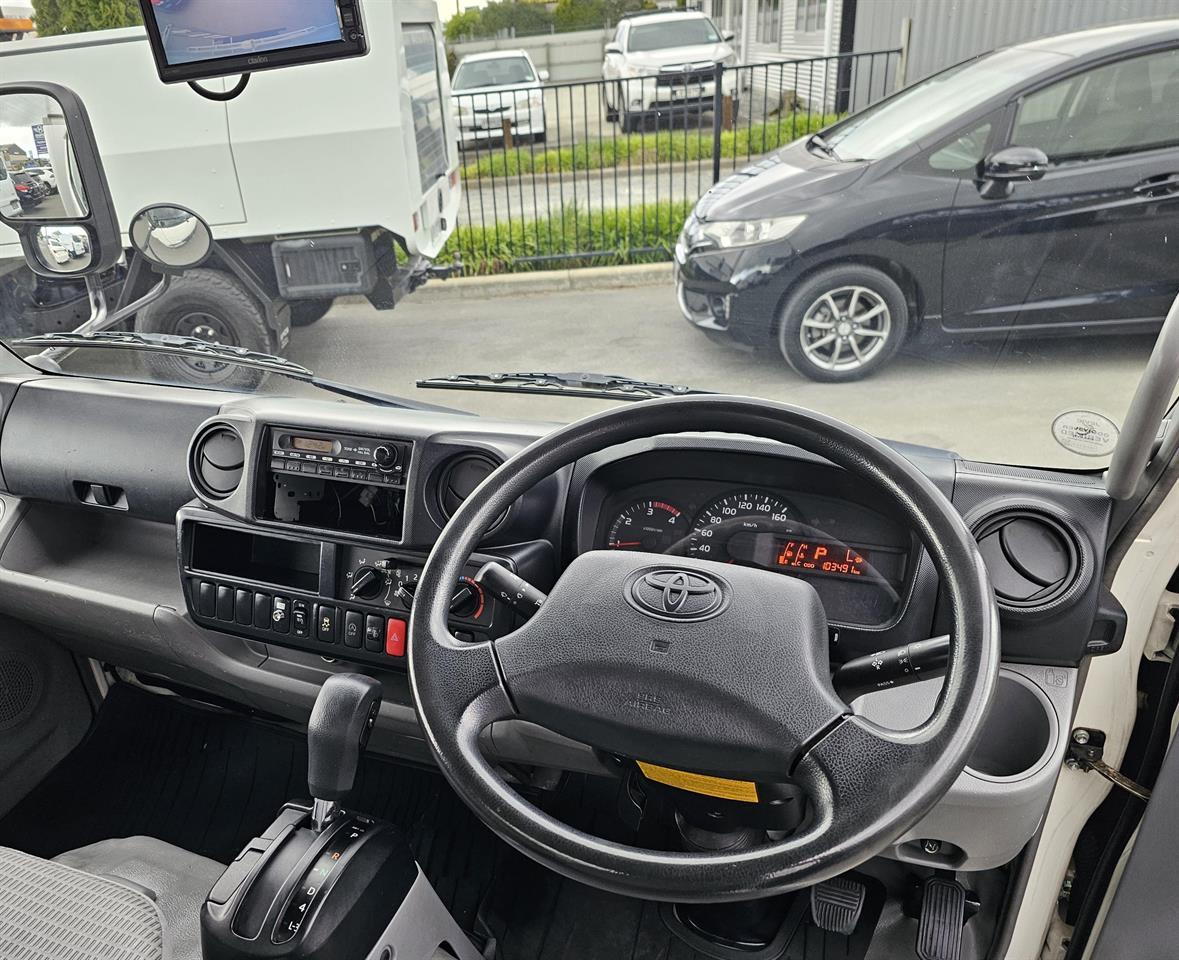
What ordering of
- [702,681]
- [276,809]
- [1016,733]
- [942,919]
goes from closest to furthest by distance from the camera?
[702,681] < [1016,733] < [942,919] < [276,809]

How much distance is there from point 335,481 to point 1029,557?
115 cm

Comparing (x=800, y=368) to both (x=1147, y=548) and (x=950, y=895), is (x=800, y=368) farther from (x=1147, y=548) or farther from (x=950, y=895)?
(x=950, y=895)

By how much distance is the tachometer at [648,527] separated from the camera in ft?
4.99

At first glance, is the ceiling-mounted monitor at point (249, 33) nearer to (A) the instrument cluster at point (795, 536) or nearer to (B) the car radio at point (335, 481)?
(B) the car radio at point (335, 481)

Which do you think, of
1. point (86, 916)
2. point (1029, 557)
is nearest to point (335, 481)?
point (86, 916)

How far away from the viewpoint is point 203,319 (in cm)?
208

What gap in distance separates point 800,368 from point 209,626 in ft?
4.03

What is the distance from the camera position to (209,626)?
71.9 inches

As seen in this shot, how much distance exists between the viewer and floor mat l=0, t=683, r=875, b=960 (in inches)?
80.7

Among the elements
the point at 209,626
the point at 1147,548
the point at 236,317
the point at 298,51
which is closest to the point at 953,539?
the point at 1147,548

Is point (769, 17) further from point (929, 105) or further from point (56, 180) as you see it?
point (56, 180)

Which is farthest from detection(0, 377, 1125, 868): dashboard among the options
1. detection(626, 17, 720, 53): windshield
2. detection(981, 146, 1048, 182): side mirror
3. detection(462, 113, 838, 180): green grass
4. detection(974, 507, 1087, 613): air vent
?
detection(626, 17, 720, 53): windshield

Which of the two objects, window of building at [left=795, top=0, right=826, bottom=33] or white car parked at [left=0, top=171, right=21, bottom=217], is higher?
window of building at [left=795, top=0, right=826, bottom=33]

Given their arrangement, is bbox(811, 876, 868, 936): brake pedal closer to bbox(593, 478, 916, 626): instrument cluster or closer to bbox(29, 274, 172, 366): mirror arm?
bbox(593, 478, 916, 626): instrument cluster
